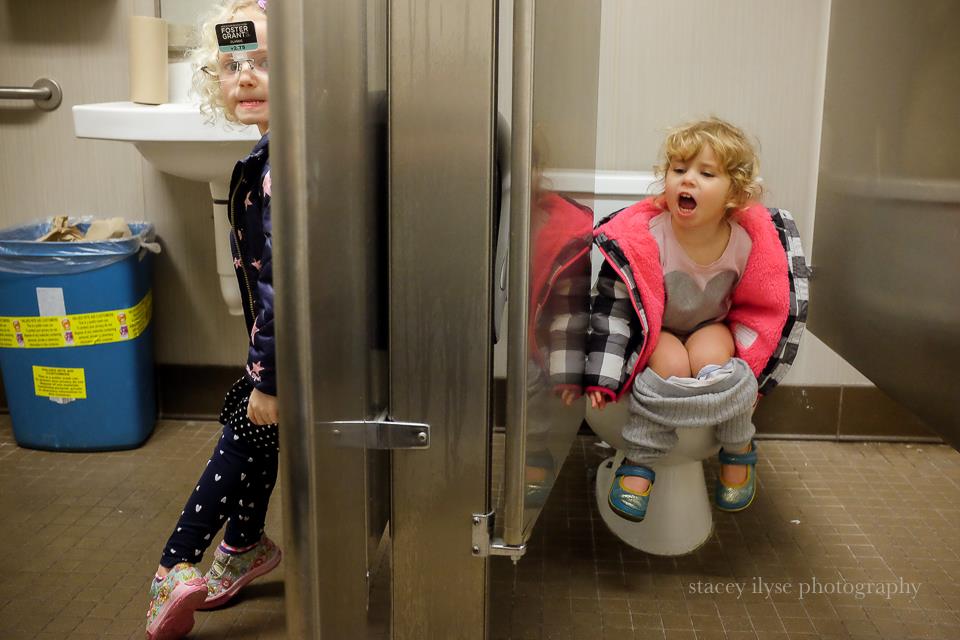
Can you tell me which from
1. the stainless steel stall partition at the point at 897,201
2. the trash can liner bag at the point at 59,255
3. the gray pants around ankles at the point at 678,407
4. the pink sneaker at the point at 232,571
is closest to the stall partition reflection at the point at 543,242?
the gray pants around ankles at the point at 678,407

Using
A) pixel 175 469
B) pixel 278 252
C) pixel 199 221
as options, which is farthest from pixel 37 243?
pixel 278 252

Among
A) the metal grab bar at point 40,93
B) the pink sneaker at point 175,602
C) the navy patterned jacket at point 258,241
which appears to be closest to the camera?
the navy patterned jacket at point 258,241

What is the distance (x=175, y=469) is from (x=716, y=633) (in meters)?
1.18

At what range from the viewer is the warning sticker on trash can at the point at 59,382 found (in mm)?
2061

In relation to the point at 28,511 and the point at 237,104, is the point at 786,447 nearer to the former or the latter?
the point at 237,104

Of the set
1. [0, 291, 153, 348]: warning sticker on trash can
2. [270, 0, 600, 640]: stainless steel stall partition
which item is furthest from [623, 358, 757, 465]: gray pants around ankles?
[0, 291, 153, 348]: warning sticker on trash can

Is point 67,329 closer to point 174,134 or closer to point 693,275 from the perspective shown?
point 174,134

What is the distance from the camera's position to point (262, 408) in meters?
1.25

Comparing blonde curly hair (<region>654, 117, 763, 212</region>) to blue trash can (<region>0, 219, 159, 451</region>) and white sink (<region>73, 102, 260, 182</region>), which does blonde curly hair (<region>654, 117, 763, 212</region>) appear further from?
blue trash can (<region>0, 219, 159, 451</region>)

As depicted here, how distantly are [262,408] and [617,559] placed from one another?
76 centimetres

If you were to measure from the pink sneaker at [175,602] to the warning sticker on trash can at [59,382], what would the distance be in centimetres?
81

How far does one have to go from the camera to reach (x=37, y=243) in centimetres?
198

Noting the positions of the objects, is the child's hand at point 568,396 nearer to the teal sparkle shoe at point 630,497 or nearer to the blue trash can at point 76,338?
the teal sparkle shoe at point 630,497

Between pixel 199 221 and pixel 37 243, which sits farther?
pixel 199 221
